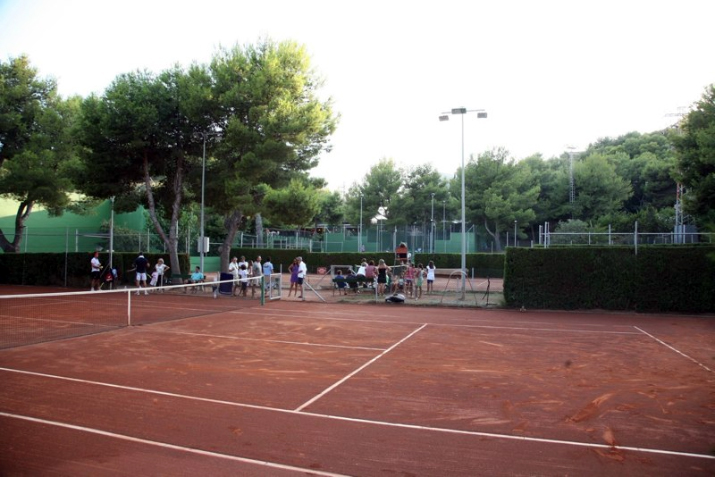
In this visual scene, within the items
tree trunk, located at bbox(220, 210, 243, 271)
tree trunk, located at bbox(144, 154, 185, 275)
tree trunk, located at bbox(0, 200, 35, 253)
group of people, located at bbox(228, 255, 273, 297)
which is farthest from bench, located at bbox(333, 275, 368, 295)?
tree trunk, located at bbox(0, 200, 35, 253)

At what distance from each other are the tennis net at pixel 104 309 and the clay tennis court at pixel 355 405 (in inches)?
46.2

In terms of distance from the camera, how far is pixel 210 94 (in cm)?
2455

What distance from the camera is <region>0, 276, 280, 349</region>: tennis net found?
1179cm

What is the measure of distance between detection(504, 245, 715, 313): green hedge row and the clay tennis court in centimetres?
592

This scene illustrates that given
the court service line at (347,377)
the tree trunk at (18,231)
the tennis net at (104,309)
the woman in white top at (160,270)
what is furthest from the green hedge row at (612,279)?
the tree trunk at (18,231)

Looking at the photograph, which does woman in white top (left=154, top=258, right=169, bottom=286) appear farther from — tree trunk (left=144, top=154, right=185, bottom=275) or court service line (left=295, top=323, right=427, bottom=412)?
court service line (left=295, top=323, right=427, bottom=412)

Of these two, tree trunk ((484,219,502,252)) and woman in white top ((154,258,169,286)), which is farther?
tree trunk ((484,219,502,252))

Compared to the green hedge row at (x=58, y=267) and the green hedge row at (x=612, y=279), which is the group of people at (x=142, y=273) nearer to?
the green hedge row at (x=58, y=267)

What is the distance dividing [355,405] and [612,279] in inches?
582

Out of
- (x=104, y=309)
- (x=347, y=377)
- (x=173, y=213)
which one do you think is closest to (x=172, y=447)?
(x=347, y=377)

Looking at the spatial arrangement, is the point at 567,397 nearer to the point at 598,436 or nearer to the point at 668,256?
the point at 598,436

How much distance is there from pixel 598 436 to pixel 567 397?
4.99 ft

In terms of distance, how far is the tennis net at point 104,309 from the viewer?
11.8 metres

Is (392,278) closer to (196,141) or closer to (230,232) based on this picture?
(230,232)
